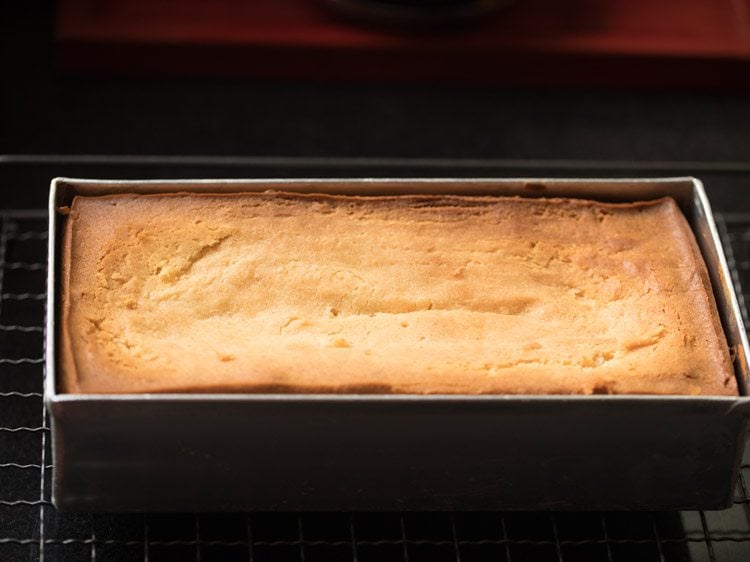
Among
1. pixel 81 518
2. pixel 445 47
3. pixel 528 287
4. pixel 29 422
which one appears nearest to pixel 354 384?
pixel 528 287

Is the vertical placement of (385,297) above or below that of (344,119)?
below

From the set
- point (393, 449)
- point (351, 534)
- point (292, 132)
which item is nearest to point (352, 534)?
point (351, 534)

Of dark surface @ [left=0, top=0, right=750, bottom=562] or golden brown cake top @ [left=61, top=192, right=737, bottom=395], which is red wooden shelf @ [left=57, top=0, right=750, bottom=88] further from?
golden brown cake top @ [left=61, top=192, right=737, bottom=395]

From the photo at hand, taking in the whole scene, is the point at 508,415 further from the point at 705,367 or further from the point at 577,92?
the point at 577,92

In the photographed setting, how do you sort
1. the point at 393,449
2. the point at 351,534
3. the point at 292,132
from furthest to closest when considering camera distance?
the point at 292,132 → the point at 351,534 → the point at 393,449

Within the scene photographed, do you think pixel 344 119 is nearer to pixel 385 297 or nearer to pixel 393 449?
pixel 385 297

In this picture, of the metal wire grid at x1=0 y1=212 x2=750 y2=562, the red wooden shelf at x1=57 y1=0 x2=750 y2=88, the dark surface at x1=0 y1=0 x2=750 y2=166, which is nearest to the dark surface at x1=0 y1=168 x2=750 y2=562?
the metal wire grid at x1=0 y1=212 x2=750 y2=562
